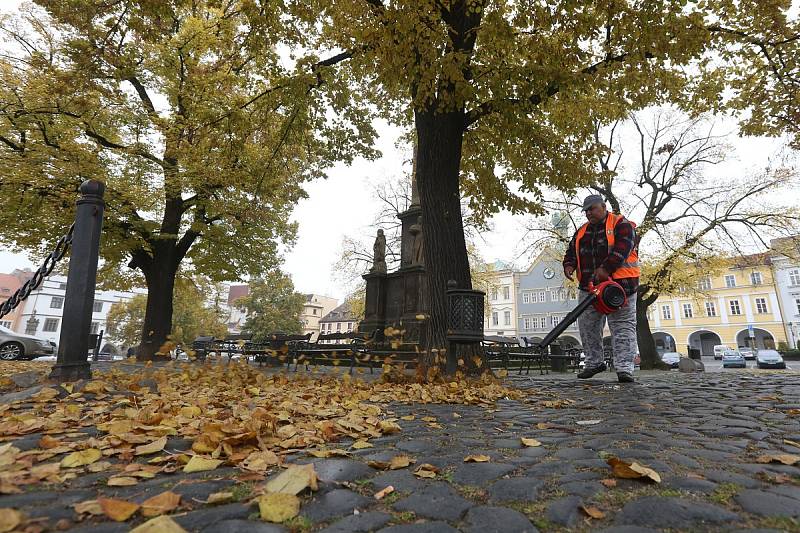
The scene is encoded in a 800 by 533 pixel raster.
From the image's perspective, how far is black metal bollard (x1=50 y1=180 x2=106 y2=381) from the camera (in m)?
4.10

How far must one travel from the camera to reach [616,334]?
5.87 m

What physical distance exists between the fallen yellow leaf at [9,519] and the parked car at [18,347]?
19.9 m

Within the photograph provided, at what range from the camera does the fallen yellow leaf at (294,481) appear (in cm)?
159

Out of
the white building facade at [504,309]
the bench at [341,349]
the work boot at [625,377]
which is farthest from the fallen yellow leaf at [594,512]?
the white building facade at [504,309]

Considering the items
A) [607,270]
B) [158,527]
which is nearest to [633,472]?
[158,527]

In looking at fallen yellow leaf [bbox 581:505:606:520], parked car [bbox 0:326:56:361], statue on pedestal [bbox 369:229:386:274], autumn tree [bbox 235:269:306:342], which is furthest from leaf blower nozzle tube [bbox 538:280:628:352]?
autumn tree [bbox 235:269:306:342]

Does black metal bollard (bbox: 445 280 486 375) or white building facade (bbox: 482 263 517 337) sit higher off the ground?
white building facade (bbox: 482 263 517 337)

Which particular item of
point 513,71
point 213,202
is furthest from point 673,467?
point 213,202

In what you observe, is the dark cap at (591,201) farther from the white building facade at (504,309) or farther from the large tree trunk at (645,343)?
the white building facade at (504,309)

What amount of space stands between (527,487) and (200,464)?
1.45m

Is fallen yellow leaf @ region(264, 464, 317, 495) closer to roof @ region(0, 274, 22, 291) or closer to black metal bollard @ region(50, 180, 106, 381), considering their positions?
black metal bollard @ region(50, 180, 106, 381)

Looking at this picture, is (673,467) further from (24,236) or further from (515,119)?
(24,236)

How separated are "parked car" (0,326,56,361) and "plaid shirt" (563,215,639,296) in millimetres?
19688

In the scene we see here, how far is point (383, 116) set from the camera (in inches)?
522
